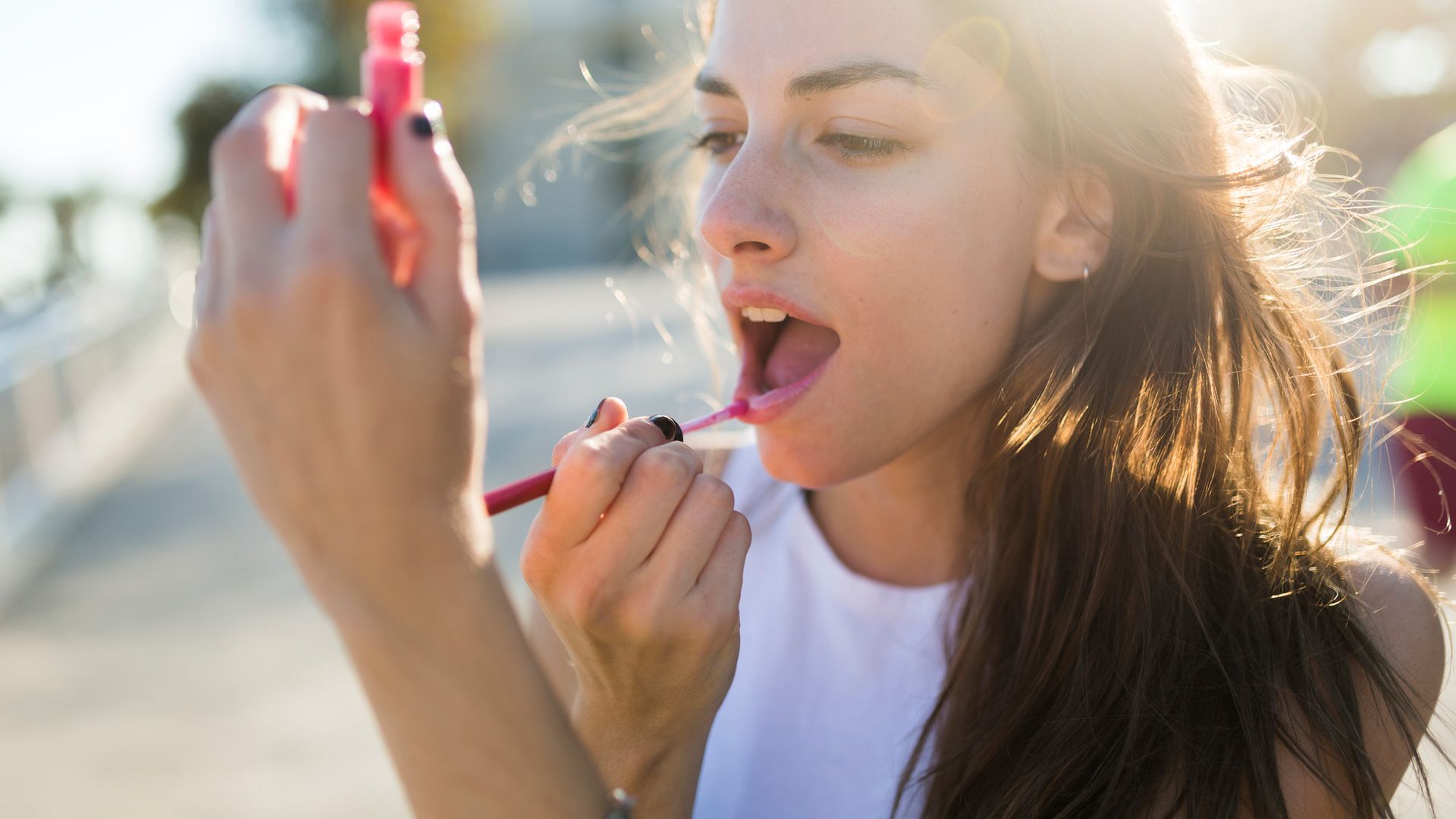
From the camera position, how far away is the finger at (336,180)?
2.71 ft

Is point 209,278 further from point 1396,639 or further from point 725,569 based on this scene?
point 1396,639

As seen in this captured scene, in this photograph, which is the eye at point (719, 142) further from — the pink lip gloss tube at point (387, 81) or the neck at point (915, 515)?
the pink lip gloss tube at point (387, 81)

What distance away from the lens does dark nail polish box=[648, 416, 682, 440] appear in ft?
4.73

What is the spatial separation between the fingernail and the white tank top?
3.91ft

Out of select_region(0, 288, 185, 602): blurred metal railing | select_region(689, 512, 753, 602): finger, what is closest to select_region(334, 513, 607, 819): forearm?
select_region(689, 512, 753, 602): finger

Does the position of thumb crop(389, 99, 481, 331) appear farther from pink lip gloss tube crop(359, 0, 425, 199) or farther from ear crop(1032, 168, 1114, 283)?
ear crop(1032, 168, 1114, 283)

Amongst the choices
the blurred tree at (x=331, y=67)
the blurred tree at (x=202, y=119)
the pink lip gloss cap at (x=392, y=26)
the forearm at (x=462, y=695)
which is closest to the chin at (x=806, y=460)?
the forearm at (x=462, y=695)

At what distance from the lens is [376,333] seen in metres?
0.84

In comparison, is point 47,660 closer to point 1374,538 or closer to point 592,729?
point 592,729

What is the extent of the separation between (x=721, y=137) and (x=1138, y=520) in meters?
0.89

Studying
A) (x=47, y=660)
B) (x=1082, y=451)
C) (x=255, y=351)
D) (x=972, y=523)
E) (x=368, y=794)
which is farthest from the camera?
(x=47, y=660)

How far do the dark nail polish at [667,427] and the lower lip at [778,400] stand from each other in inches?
12.3

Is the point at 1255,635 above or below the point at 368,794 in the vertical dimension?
above

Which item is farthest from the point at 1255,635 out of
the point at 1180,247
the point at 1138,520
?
the point at 1180,247
